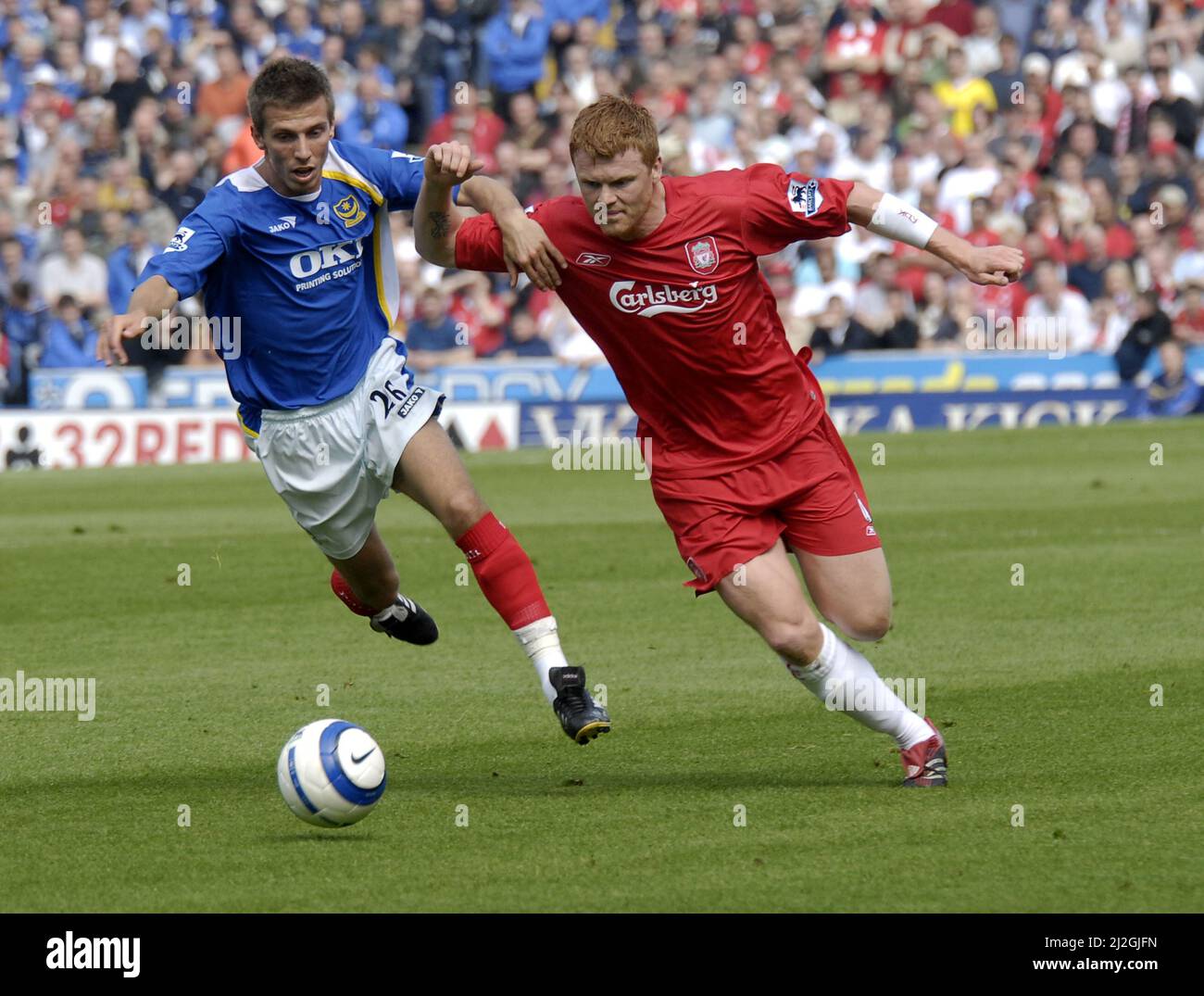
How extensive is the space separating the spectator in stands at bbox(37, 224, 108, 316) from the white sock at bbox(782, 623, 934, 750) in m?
17.7

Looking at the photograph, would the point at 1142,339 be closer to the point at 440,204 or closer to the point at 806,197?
the point at 806,197

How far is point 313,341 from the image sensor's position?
7910 millimetres

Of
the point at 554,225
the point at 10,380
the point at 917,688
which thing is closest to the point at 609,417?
the point at 10,380

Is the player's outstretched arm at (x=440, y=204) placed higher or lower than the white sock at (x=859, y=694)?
higher

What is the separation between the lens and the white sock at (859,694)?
7.05 meters

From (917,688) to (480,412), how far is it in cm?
1389

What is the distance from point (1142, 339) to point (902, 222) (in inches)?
645

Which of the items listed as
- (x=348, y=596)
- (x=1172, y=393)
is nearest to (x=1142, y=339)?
(x=1172, y=393)

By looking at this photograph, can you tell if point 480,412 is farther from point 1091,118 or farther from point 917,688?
point 917,688

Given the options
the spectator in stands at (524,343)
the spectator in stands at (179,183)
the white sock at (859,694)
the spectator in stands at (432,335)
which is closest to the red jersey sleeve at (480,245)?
the white sock at (859,694)

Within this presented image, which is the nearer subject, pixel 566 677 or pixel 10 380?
pixel 566 677

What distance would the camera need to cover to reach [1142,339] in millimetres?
22641

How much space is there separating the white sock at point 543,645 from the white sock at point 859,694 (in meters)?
0.86

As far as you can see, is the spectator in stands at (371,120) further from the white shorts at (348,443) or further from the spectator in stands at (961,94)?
the white shorts at (348,443)
